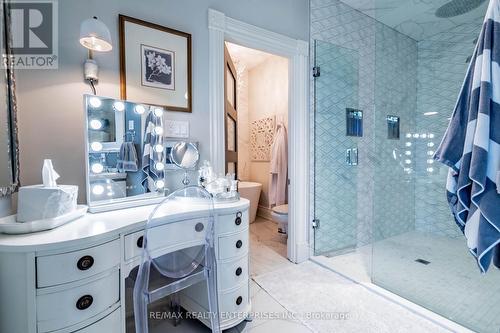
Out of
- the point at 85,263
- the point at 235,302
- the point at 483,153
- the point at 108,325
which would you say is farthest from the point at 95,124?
the point at 483,153

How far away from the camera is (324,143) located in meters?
2.57

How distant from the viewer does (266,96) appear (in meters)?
4.05

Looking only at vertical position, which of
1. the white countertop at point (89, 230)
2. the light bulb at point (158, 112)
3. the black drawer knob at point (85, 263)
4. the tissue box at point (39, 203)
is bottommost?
the black drawer knob at point (85, 263)

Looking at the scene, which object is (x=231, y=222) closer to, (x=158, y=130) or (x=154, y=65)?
(x=158, y=130)

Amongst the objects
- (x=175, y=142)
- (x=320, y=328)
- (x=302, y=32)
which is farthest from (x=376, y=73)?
(x=320, y=328)

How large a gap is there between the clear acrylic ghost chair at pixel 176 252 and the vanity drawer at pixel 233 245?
170 millimetres

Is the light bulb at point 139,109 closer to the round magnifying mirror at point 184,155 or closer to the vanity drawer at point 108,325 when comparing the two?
the round magnifying mirror at point 184,155

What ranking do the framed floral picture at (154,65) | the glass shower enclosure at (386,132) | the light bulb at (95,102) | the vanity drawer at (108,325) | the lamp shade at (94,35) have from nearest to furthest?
the vanity drawer at (108,325)
the lamp shade at (94,35)
the light bulb at (95,102)
the framed floral picture at (154,65)
the glass shower enclosure at (386,132)

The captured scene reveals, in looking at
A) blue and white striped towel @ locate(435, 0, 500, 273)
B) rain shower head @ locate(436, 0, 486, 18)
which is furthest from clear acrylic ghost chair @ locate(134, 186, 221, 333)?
rain shower head @ locate(436, 0, 486, 18)

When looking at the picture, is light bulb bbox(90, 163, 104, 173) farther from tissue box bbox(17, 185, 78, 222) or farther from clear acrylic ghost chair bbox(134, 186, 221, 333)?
clear acrylic ghost chair bbox(134, 186, 221, 333)

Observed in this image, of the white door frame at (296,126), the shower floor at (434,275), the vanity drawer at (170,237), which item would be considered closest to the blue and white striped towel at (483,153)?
the shower floor at (434,275)

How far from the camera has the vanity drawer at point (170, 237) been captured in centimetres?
107

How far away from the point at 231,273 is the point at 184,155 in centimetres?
91

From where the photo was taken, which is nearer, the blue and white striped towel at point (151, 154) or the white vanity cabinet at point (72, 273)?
the white vanity cabinet at point (72, 273)
